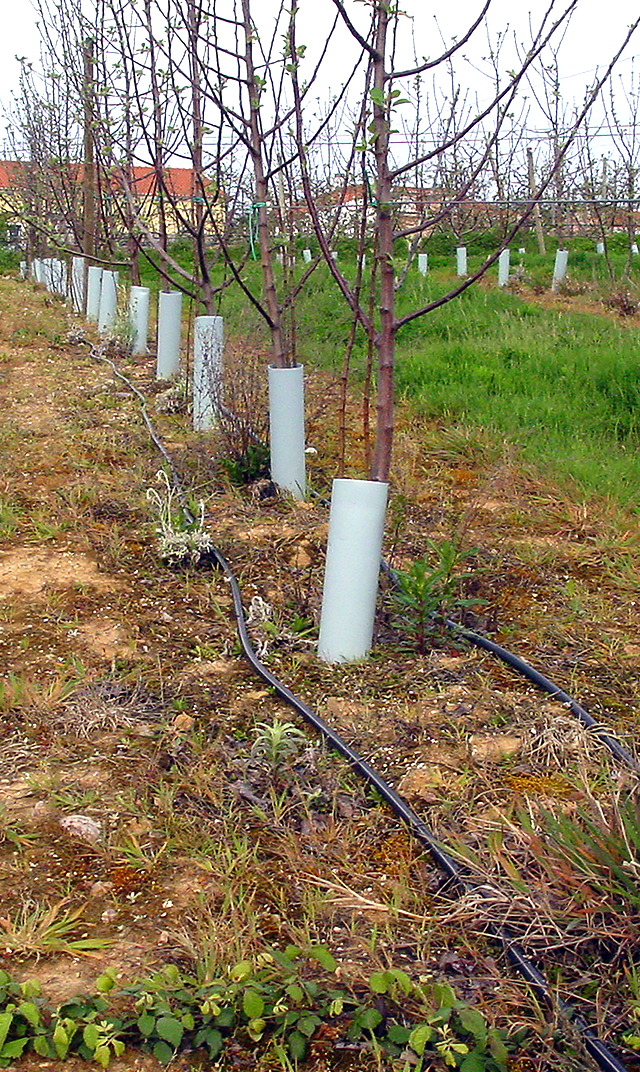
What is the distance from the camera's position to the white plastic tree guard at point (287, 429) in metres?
4.51

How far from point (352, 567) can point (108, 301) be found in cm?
789

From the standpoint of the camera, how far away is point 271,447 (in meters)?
4.70

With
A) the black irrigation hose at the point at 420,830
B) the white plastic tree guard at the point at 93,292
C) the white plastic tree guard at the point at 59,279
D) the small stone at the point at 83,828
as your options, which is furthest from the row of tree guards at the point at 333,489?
the white plastic tree guard at the point at 59,279

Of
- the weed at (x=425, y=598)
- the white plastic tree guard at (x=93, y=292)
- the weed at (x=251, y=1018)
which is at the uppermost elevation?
the white plastic tree guard at (x=93, y=292)

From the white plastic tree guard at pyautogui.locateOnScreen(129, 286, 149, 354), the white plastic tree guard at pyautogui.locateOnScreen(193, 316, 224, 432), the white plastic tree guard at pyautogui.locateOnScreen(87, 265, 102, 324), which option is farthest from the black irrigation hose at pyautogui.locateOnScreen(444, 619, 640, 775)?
the white plastic tree guard at pyautogui.locateOnScreen(87, 265, 102, 324)

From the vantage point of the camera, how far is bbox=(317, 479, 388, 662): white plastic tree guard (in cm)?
304

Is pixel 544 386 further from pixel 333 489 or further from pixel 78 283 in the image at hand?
pixel 78 283

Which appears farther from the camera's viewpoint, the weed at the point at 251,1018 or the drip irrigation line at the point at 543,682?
the drip irrigation line at the point at 543,682

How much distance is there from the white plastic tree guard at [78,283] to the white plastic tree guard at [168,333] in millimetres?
5388

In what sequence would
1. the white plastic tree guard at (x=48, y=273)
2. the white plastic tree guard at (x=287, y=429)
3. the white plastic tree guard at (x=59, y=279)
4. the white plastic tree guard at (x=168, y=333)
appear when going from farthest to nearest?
the white plastic tree guard at (x=48, y=273) < the white plastic tree guard at (x=59, y=279) < the white plastic tree guard at (x=168, y=333) < the white plastic tree guard at (x=287, y=429)

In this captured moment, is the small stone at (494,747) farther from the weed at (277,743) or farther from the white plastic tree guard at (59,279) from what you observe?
the white plastic tree guard at (59,279)

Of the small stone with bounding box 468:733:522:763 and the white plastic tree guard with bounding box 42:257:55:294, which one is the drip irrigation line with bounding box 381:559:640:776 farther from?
the white plastic tree guard with bounding box 42:257:55:294

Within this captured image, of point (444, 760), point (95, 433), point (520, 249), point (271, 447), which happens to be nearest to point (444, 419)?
point (271, 447)

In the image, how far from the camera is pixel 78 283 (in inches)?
504
